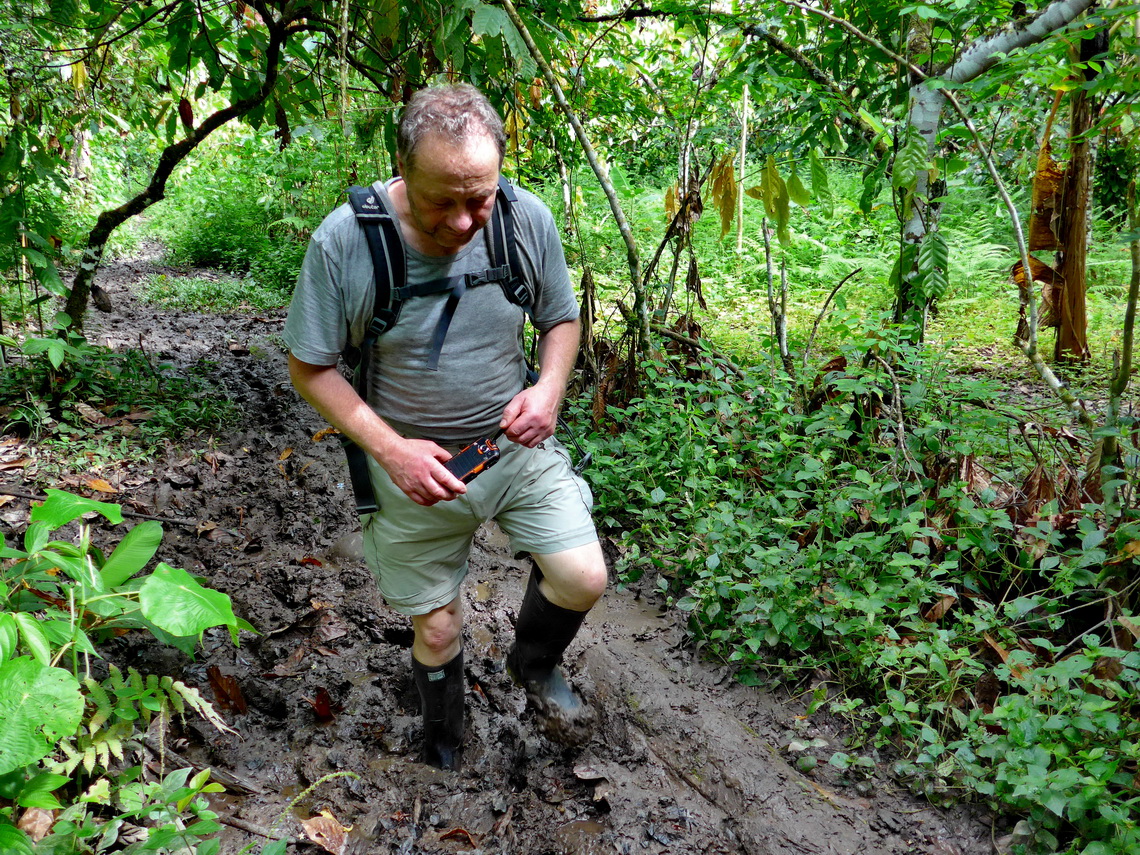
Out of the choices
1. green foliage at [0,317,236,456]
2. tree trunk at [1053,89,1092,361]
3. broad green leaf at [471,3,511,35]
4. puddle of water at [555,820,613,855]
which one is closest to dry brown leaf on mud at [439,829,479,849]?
puddle of water at [555,820,613,855]

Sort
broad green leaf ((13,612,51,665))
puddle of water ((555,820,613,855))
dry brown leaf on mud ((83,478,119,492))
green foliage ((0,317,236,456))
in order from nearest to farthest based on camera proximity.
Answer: broad green leaf ((13,612,51,665)) < puddle of water ((555,820,613,855)) < dry brown leaf on mud ((83,478,119,492)) < green foliage ((0,317,236,456))

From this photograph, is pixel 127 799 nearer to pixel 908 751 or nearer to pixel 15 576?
pixel 15 576

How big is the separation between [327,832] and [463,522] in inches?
41.2

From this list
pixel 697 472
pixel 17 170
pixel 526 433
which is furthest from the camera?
pixel 17 170

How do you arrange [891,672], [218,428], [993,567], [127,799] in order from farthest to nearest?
1. [218,428]
2. [993,567]
3. [891,672]
4. [127,799]

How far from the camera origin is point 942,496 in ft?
10.9

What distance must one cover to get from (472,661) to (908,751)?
69.9 inches

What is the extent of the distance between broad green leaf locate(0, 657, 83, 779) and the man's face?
4.66ft

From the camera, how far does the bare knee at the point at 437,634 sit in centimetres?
273

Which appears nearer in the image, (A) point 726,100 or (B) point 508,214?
(B) point 508,214

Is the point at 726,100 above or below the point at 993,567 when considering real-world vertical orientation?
above

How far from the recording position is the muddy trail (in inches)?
101

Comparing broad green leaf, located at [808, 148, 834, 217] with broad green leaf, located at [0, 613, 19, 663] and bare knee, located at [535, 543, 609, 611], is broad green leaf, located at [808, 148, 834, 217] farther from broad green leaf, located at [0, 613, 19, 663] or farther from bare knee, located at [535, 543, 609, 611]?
broad green leaf, located at [0, 613, 19, 663]

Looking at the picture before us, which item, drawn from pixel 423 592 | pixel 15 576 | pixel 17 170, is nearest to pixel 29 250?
pixel 17 170
